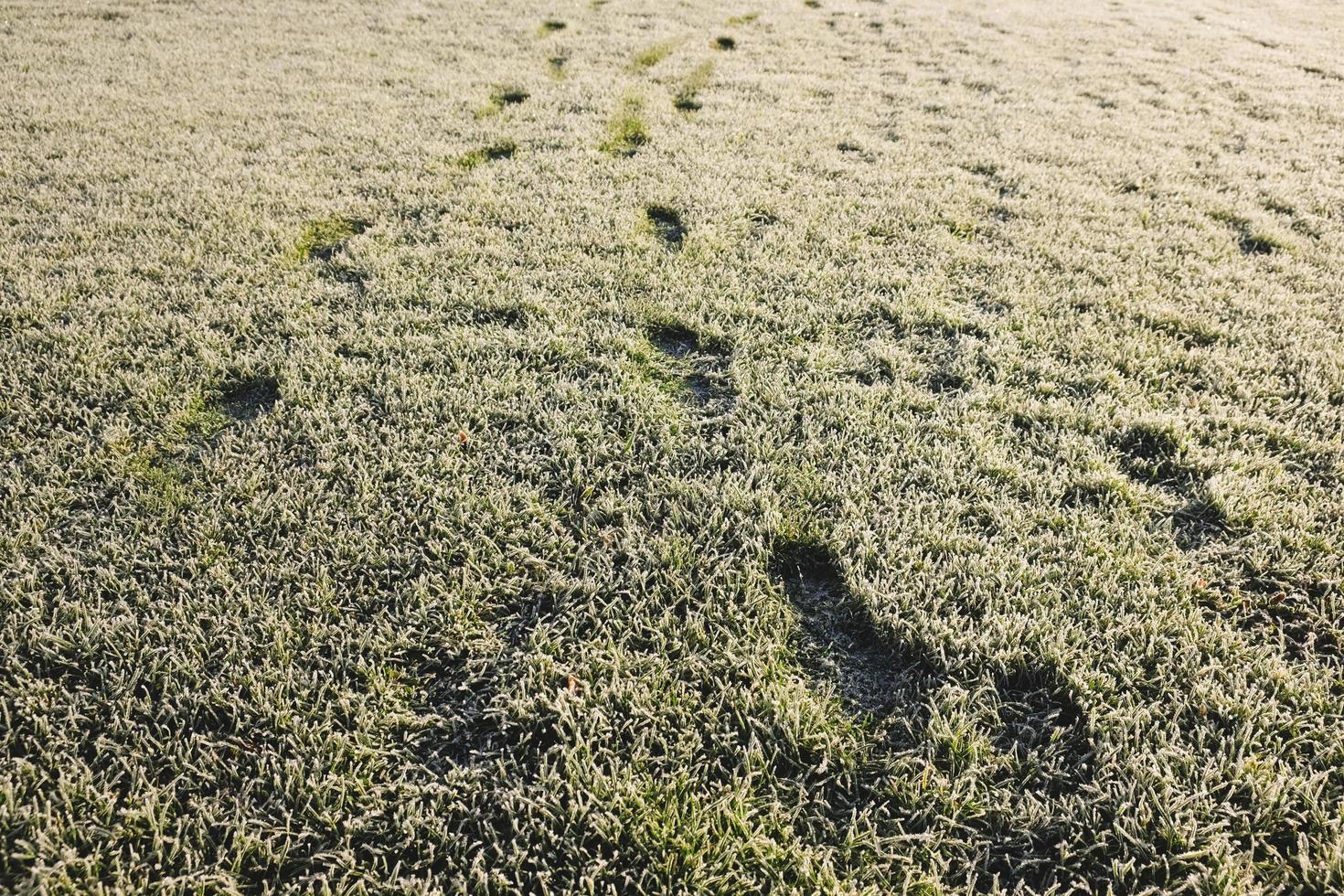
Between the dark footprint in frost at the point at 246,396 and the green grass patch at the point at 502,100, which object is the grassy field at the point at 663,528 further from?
the green grass patch at the point at 502,100

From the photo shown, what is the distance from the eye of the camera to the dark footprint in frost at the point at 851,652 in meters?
3.13

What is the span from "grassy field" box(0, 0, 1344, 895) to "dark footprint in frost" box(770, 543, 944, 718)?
0.02 meters

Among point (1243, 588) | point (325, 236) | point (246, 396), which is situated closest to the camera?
point (1243, 588)

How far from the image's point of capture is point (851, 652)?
10.9 ft

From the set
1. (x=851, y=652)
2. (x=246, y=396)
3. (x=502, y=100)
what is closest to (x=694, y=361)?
(x=851, y=652)

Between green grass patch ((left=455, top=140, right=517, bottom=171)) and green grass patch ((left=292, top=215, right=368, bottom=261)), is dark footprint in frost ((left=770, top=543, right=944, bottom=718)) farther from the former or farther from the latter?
green grass patch ((left=455, top=140, right=517, bottom=171))

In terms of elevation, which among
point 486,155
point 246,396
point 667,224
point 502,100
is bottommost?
point 246,396

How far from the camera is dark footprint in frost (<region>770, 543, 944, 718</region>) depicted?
123 inches

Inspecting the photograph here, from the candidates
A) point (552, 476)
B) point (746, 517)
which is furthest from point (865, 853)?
point (552, 476)

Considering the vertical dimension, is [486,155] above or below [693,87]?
below

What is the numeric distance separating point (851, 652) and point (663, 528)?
117 cm

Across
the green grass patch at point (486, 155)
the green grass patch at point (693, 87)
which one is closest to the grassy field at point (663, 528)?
the green grass patch at point (486, 155)

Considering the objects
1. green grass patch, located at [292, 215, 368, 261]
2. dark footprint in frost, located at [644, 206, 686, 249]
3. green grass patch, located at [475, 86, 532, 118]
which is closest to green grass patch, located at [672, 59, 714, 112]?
green grass patch, located at [475, 86, 532, 118]

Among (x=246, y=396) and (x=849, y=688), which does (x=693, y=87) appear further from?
(x=849, y=688)
